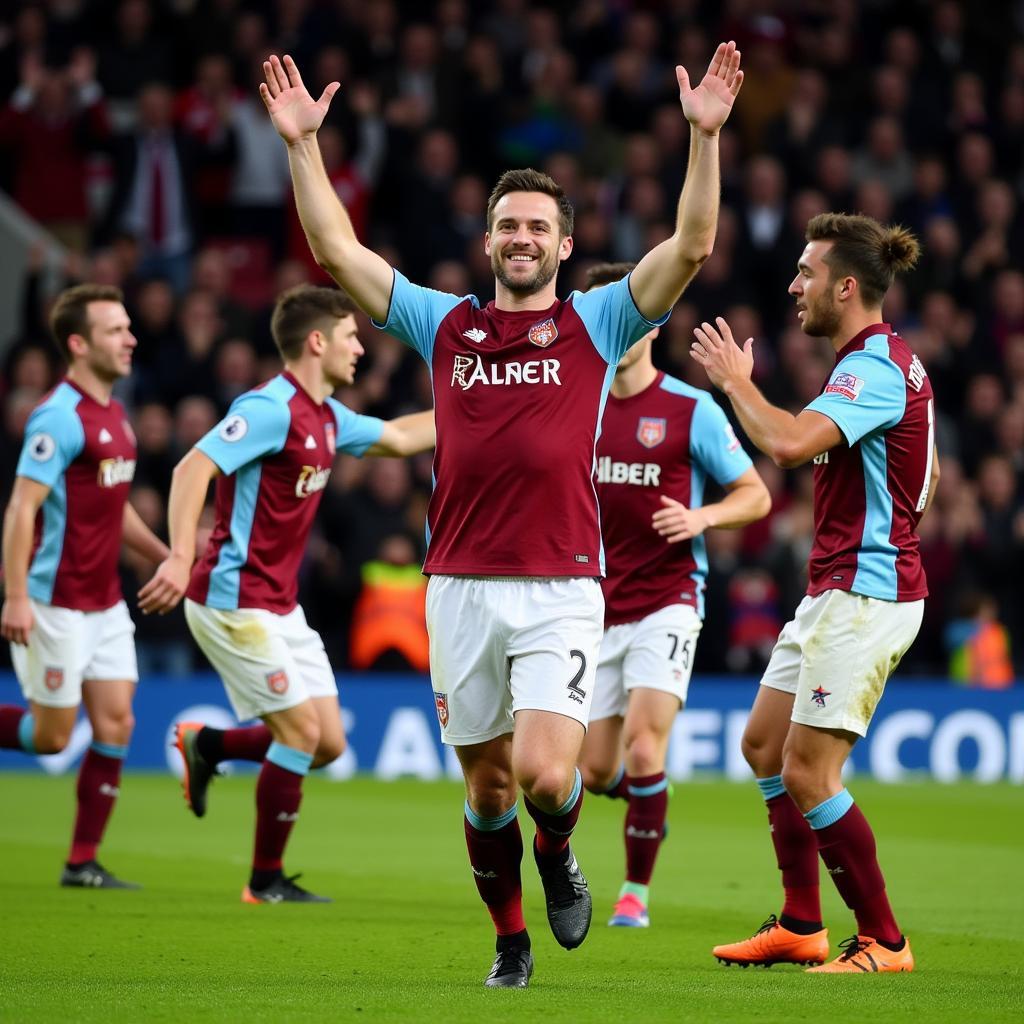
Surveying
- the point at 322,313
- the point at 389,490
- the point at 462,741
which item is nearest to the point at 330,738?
the point at 322,313

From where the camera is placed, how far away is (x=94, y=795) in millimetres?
9477

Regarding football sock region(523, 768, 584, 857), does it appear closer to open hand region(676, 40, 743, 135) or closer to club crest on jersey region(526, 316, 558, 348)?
club crest on jersey region(526, 316, 558, 348)

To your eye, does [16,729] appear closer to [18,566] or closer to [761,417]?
[18,566]

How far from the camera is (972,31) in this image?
888 inches

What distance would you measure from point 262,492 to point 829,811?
3.48 m

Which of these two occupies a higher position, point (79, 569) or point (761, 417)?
point (761, 417)

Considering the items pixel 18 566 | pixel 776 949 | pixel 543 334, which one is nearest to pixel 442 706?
pixel 543 334

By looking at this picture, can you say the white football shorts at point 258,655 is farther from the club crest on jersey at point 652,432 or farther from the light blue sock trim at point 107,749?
the club crest on jersey at point 652,432

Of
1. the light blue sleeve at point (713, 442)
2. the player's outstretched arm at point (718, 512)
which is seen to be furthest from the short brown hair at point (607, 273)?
the player's outstretched arm at point (718, 512)

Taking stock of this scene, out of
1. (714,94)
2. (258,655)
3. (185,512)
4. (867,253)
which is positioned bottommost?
(258,655)

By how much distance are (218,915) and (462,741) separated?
249 centimetres

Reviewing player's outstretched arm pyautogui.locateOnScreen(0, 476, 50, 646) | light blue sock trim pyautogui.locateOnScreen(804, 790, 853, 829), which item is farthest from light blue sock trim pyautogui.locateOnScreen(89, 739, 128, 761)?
light blue sock trim pyautogui.locateOnScreen(804, 790, 853, 829)

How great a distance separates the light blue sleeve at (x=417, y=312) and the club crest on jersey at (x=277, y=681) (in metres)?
2.75

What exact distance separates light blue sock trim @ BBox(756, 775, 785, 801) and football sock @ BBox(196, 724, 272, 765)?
2.87 meters
